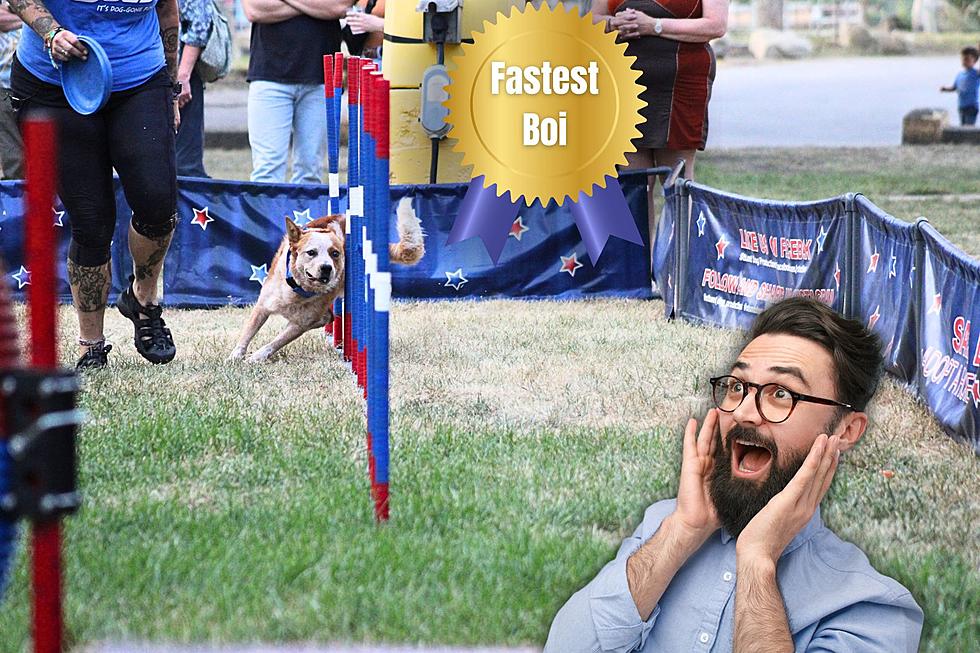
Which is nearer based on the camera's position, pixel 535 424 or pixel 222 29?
pixel 535 424

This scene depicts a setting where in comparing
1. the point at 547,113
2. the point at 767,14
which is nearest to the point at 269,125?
the point at 547,113

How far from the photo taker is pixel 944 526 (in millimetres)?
4281

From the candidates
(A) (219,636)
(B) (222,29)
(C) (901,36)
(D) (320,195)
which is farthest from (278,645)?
(C) (901,36)

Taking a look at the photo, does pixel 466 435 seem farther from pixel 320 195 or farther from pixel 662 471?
pixel 320 195

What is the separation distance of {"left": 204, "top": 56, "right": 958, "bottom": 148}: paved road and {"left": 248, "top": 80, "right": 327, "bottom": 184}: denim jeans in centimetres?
1434

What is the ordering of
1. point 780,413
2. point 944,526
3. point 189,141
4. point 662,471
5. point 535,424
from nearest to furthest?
point 780,413 < point 944,526 < point 662,471 < point 535,424 < point 189,141

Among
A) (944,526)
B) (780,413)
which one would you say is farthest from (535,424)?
(780,413)

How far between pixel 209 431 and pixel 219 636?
195 centimetres

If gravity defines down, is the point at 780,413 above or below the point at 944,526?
above

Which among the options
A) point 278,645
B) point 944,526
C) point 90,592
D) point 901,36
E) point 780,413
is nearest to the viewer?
point 780,413

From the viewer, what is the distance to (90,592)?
140 inches

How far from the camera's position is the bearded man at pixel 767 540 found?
2475 millimetres

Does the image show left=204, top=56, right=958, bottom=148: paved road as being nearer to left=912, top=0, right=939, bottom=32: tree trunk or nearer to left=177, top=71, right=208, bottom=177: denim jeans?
left=912, top=0, right=939, bottom=32: tree trunk

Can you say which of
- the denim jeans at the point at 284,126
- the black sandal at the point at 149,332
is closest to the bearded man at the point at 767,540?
the black sandal at the point at 149,332
